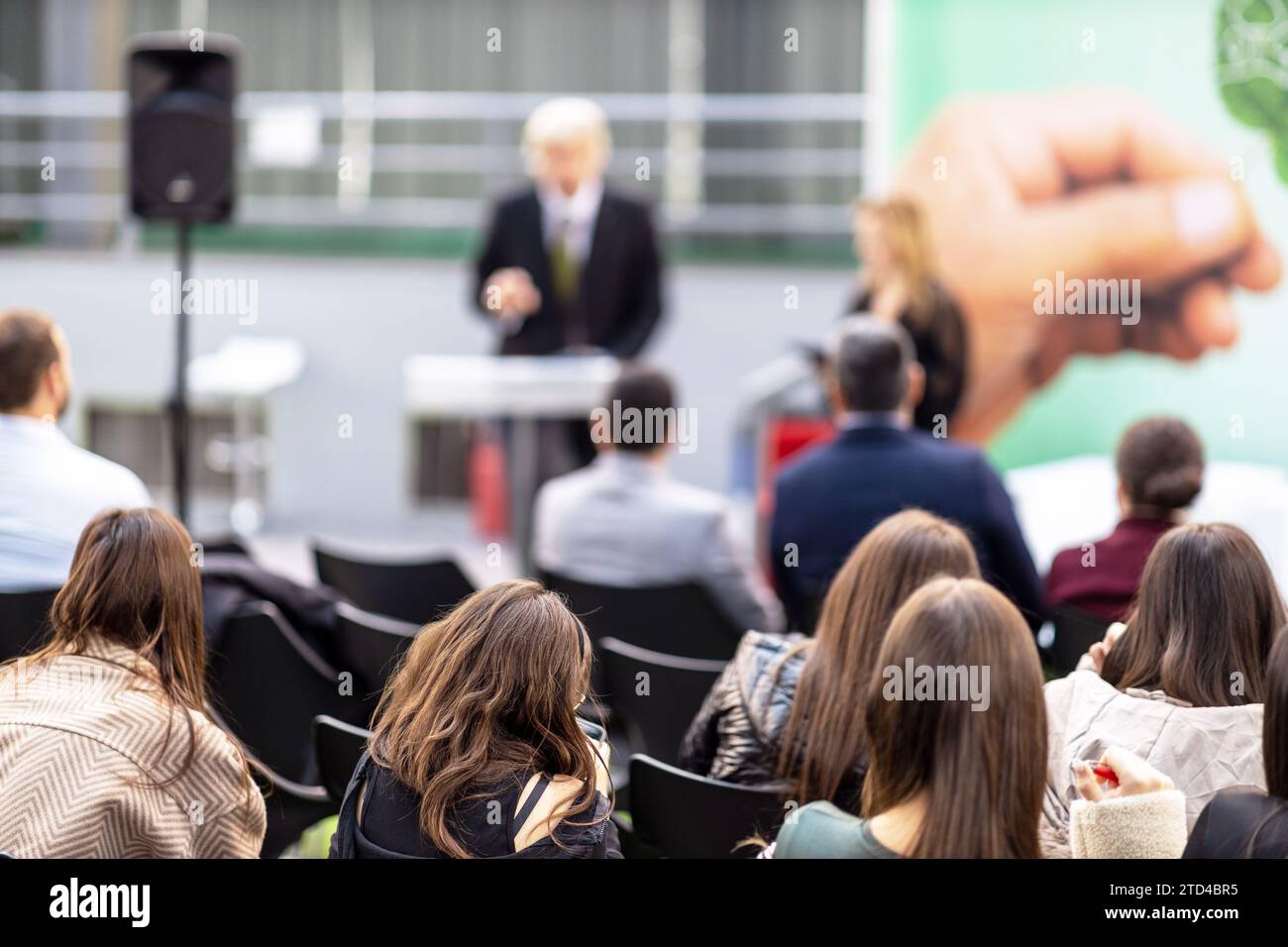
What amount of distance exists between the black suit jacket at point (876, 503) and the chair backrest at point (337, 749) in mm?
1206

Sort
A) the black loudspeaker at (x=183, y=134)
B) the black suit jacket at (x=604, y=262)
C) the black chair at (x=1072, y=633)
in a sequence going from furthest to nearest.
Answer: the black suit jacket at (x=604, y=262)
the black loudspeaker at (x=183, y=134)
the black chair at (x=1072, y=633)

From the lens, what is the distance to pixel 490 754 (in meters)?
1.92

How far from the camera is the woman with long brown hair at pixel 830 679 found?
229 centimetres

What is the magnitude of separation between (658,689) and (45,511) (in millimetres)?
1202

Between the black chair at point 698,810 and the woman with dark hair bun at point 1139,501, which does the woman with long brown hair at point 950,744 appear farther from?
the woman with dark hair bun at point 1139,501

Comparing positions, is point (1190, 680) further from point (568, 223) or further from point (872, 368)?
point (568, 223)

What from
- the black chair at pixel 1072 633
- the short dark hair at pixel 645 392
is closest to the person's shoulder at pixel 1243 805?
the black chair at pixel 1072 633

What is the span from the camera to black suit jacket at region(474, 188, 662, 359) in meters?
5.66

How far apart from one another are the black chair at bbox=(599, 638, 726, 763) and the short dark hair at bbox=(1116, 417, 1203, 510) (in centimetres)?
95

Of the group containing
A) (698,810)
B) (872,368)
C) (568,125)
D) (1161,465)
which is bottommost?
(698,810)

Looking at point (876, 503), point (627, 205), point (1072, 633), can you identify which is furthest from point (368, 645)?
point (627, 205)

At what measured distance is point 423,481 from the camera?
29.2ft

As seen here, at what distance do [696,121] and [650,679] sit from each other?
6838 millimetres
